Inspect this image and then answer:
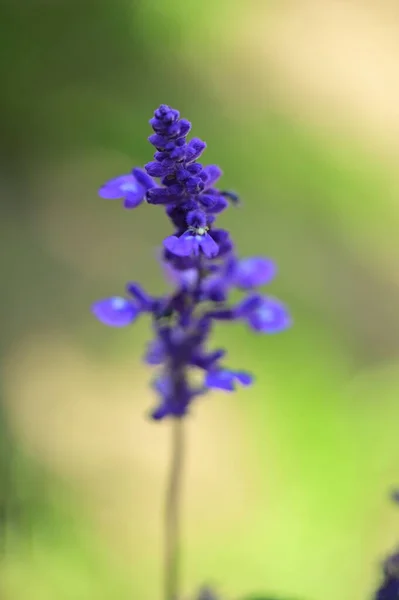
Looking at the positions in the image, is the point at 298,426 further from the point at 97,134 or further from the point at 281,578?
the point at 97,134

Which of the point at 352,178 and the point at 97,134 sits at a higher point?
the point at 97,134

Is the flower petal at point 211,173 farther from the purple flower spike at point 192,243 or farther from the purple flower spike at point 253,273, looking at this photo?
the purple flower spike at point 253,273

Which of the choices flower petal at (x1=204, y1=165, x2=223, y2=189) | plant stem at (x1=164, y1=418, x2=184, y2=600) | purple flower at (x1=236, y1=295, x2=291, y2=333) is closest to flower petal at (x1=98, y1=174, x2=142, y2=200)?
flower petal at (x1=204, y1=165, x2=223, y2=189)

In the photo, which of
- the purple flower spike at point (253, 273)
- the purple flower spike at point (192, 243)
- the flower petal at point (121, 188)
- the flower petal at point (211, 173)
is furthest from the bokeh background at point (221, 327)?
the purple flower spike at point (192, 243)

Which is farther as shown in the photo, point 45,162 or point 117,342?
point 45,162

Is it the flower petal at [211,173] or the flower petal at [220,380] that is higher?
the flower petal at [211,173]

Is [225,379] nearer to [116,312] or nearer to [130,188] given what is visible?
[116,312]

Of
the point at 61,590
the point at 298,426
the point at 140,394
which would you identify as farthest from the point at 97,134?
the point at 61,590
